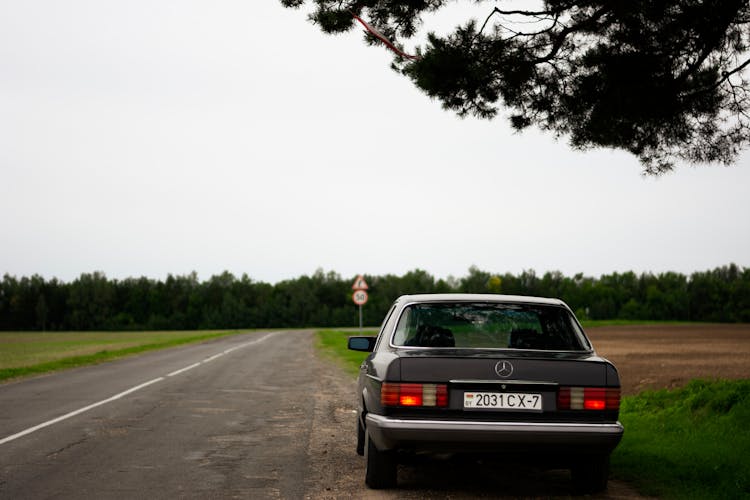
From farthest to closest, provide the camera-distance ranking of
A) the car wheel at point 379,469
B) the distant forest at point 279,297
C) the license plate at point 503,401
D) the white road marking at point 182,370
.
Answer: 1. the distant forest at point 279,297
2. the white road marking at point 182,370
3. the car wheel at point 379,469
4. the license plate at point 503,401

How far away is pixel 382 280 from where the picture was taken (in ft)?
515

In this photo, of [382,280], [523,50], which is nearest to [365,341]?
[523,50]

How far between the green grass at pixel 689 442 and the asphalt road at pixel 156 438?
2.99m

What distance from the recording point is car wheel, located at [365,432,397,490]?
580cm

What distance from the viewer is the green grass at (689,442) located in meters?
6.04

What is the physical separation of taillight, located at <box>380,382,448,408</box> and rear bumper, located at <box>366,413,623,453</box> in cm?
12

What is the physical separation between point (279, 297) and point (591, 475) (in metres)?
149

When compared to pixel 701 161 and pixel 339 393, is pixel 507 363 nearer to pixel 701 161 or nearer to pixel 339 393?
pixel 701 161

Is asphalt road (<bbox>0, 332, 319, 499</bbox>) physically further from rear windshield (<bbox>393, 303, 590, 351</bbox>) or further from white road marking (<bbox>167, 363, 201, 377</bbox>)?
white road marking (<bbox>167, 363, 201, 377</bbox>)

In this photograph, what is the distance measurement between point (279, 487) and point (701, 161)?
6294mm

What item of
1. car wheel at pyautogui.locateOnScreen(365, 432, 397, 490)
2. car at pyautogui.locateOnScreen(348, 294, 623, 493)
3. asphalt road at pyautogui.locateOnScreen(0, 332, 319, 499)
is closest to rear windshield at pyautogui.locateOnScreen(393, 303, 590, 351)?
car at pyautogui.locateOnScreen(348, 294, 623, 493)

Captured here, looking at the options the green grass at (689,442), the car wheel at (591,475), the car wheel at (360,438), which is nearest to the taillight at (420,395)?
the car wheel at (591,475)

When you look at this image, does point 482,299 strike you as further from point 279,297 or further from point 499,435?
point 279,297

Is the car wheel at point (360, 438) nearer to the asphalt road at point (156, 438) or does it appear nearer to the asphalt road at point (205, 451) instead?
the asphalt road at point (205, 451)
